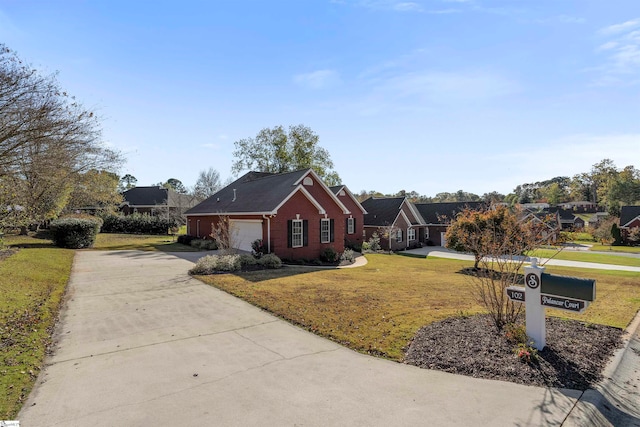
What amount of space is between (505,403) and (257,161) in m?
43.6

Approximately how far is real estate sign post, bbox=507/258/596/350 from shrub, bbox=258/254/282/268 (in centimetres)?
1290

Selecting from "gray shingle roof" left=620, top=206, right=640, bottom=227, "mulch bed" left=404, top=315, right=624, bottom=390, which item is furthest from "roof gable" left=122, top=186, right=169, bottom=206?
"gray shingle roof" left=620, top=206, right=640, bottom=227

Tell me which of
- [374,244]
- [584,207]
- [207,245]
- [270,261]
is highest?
[584,207]

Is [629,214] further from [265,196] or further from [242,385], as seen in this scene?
[242,385]

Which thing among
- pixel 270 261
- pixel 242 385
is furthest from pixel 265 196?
pixel 242 385

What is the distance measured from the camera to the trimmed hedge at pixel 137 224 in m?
39.2

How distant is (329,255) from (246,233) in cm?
566

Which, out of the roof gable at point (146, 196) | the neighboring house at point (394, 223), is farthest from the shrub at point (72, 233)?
the roof gable at point (146, 196)

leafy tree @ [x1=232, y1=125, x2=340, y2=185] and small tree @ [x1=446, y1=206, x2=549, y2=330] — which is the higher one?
leafy tree @ [x1=232, y1=125, x2=340, y2=185]

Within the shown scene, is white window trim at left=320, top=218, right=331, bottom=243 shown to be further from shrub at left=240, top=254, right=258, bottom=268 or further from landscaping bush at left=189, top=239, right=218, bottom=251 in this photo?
landscaping bush at left=189, top=239, right=218, bottom=251

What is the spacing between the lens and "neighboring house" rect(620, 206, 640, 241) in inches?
1761

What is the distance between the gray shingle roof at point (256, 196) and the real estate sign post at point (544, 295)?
567 inches

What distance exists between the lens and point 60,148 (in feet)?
53.5

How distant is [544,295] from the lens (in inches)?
235
